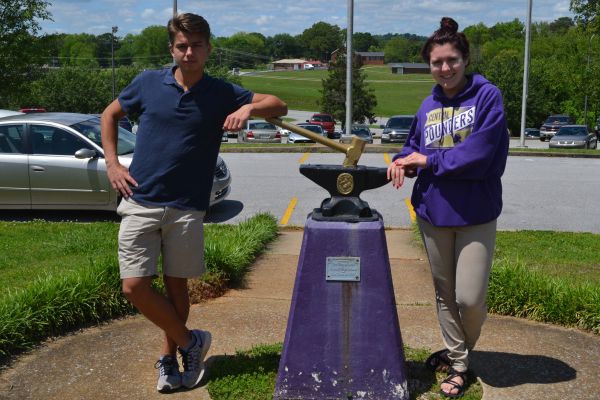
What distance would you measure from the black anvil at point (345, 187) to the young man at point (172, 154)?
39 centimetres

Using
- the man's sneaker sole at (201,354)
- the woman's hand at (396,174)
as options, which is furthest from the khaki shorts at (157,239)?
the woman's hand at (396,174)

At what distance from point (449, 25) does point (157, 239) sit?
1.78m

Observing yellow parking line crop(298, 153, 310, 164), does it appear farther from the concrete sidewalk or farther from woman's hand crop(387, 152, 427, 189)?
woman's hand crop(387, 152, 427, 189)

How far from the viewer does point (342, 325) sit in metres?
3.76

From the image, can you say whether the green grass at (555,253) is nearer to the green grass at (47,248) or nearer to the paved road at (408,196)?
the paved road at (408,196)

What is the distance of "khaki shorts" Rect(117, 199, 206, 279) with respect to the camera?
12.0 feet

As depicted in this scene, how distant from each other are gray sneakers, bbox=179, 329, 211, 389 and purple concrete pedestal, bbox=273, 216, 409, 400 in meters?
0.48

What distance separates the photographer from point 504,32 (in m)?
145

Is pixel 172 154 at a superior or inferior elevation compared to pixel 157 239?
superior

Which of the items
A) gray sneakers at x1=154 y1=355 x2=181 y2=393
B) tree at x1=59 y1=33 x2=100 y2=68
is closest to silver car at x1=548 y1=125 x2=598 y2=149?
gray sneakers at x1=154 y1=355 x2=181 y2=393

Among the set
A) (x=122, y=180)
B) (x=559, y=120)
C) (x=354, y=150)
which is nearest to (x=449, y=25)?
(x=354, y=150)

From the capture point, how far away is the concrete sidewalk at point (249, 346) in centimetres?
405

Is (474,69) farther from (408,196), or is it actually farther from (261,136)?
(408,196)

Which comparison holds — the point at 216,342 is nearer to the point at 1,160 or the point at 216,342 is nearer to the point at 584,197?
the point at 1,160
